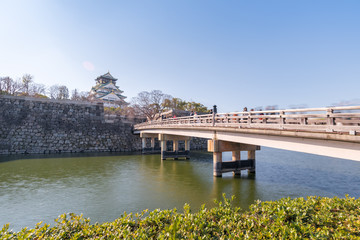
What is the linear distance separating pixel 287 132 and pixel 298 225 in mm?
6288

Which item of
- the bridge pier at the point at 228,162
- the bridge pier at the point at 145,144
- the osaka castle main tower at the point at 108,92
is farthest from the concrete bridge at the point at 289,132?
the osaka castle main tower at the point at 108,92

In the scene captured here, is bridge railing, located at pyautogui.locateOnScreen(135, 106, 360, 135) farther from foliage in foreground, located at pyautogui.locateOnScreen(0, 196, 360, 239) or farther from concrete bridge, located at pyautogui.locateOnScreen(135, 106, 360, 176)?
foliage in foreground, located at pyautogui.locateOnScreen(0, 196, 360, 239)

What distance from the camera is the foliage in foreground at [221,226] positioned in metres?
4.43

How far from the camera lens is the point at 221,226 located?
498 centimetres

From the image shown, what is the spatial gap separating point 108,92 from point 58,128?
47.5 metres

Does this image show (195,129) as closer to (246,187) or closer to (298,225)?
(246,187)

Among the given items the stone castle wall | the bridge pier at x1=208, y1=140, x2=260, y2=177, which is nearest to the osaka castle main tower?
the stone castle wall

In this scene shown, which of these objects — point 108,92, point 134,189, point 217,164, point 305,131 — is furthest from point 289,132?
point 108,92

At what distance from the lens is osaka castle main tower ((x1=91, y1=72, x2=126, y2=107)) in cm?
7270

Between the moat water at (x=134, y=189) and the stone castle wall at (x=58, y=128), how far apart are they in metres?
13.9

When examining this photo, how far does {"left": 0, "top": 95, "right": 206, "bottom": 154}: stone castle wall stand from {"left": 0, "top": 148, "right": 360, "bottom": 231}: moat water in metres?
13.9

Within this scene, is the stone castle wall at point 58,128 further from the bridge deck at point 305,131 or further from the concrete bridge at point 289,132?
the bridge deck at point 305,131

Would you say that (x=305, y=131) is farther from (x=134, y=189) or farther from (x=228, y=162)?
(x=134, y=189)

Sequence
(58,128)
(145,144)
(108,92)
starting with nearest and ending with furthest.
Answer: (58,128), (145,144), (108,92)
